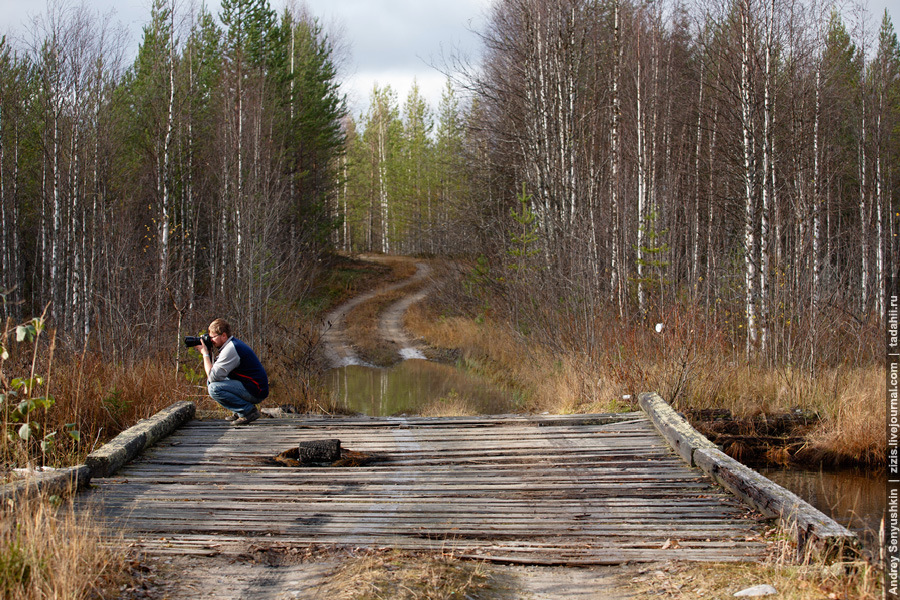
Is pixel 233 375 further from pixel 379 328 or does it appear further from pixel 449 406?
pixel 379 328

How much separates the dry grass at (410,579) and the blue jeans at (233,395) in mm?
4370

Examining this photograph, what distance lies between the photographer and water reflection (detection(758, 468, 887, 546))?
24.4ft

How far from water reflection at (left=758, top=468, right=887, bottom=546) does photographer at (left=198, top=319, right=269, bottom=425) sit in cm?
612

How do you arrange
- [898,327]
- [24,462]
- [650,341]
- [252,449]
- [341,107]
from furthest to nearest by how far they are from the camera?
[341,107] → [898,327] → [650,341] → [252,449] → [24,462]

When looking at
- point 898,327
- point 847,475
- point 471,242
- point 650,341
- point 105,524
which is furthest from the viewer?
point 471,242

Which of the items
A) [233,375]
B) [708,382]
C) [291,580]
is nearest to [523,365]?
[708,382]

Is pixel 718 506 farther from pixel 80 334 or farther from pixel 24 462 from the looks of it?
pixel 80 334

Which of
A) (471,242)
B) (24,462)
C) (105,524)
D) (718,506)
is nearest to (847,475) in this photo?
(718,506)

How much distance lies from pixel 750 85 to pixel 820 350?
4.59 m

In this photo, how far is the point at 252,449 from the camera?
23.4 ft

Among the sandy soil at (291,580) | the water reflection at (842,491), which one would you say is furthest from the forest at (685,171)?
the sandy soil at (291,580)

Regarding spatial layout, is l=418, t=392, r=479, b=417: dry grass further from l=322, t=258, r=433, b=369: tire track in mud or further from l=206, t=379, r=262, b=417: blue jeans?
l=206, t=379, r=262, b=417: blue jeans

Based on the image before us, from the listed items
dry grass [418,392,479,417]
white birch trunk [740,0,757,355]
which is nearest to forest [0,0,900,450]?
white birch trunk [740,0,757,355]

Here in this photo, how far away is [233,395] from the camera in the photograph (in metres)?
8.27
